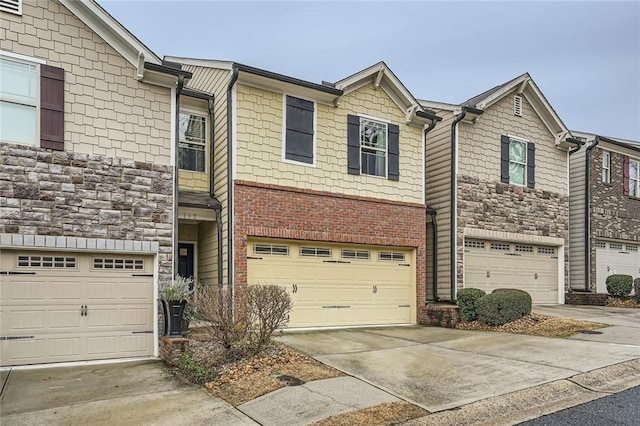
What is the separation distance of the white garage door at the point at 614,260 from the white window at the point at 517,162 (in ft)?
16.1

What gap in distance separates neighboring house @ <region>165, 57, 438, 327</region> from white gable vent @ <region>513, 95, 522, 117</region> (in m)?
4.29

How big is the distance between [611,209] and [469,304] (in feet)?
32.9

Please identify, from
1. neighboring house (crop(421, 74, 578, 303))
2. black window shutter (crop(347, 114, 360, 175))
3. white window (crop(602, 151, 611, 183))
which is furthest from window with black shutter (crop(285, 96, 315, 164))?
white window (crop(602, 151, 611, 183))

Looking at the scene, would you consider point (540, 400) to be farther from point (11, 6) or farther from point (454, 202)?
point (11, 6)

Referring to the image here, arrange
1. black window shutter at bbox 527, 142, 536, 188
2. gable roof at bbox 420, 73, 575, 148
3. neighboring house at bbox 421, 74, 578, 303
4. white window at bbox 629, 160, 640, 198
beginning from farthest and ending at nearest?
white window at bbox 629, 160, 640, 198 → black window shutter at bbox 527, 142, 536, 188 → gable roof at bbox 420, 73, 575, 148 → neighboring house at bbox 421, 74, 578, 303

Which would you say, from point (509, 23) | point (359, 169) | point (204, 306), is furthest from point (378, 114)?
point (509, 23)

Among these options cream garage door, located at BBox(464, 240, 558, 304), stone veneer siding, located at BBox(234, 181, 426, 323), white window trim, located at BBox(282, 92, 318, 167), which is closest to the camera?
stone veneer siding, located at BBox(234, 181, 426, 323)

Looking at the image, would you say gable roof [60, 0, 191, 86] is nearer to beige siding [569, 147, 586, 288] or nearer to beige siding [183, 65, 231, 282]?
beige siding [183, 65, 231, 282]

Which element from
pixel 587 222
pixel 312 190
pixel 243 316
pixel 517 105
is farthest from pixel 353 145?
pixel 587 222

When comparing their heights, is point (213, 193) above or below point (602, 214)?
above

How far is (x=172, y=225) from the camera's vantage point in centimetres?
1045

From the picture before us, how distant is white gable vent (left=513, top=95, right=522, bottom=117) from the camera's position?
1703 centimetres

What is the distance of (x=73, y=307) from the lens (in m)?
9.48

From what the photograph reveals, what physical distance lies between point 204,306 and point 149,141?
3908 mm
